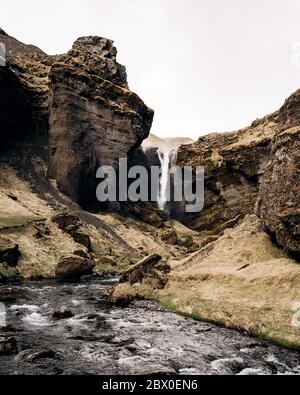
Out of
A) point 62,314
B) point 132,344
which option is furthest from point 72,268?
point 132,344

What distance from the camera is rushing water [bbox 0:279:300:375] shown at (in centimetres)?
2106

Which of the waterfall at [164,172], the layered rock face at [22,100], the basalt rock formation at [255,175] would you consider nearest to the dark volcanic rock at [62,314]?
the basalt rock formation at [255,175]

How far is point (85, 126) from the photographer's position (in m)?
117

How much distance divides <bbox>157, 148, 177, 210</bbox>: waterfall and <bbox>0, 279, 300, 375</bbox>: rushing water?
11470 centimetres

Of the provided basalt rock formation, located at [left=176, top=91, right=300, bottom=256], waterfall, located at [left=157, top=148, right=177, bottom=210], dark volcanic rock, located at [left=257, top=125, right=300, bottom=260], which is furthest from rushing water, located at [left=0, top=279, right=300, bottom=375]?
waterfall, located at [left=157, top=148, right=177, bottom=210]

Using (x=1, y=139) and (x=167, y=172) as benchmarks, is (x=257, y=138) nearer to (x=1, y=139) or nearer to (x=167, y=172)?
(x=167, y=172)

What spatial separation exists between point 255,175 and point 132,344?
312 feet

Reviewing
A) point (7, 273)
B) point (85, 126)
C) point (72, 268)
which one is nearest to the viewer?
point (7, 273)

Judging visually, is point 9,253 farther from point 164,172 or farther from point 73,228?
point 164,172

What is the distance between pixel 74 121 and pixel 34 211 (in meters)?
35.7

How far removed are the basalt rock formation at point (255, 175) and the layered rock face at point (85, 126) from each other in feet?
86.8

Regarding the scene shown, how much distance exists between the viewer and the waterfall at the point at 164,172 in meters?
154

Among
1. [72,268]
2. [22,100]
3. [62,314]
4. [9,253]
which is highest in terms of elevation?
[22,100]
